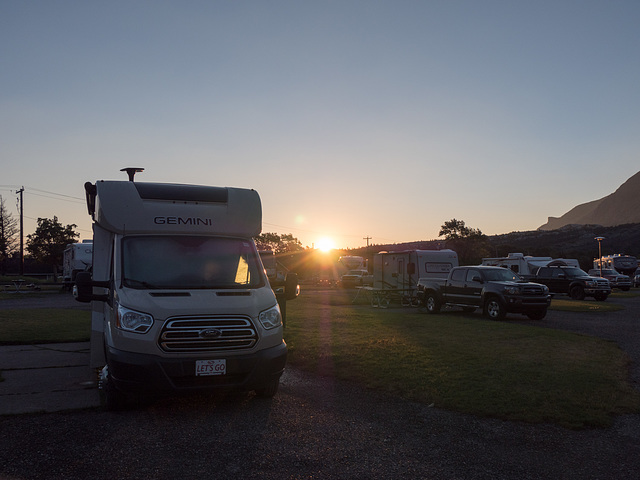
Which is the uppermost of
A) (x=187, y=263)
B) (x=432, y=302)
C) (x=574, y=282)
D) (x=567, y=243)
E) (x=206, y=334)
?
(x=567, y=243)

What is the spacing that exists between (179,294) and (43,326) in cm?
1072

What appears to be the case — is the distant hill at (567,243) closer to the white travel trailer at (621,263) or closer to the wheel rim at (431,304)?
the white travel trailer at (621,263)

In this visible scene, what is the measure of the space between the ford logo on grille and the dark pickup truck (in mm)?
13881

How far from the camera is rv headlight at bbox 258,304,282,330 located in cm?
643

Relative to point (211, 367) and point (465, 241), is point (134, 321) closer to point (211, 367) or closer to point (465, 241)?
point (211, 367)

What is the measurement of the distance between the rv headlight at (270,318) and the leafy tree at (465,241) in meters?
64.8

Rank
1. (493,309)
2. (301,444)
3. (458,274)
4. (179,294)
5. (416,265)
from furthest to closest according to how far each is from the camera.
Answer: (416,265)
(458,274)
(493,309)
(179,294)
(301,444)

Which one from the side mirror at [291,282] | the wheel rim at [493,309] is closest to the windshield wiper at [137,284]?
the side mirror at [291,282]

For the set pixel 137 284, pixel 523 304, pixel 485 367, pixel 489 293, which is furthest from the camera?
pixel 489 293

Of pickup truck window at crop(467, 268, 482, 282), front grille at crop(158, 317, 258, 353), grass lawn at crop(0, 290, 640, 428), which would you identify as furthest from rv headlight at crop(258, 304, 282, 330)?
pickup truck window at crop(467, 268, 482, 282)

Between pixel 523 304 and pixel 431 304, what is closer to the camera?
pixel 523 304

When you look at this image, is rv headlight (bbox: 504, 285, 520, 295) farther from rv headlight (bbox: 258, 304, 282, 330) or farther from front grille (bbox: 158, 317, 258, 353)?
front grille (bbox: 158, 317, 258, 353)

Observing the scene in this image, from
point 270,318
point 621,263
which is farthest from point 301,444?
point 621,263

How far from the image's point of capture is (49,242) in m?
61.1
